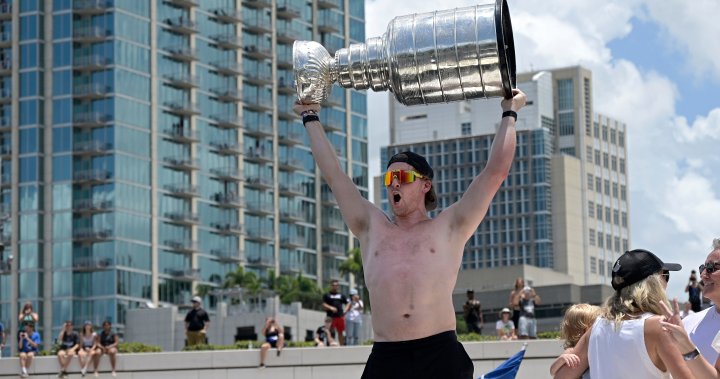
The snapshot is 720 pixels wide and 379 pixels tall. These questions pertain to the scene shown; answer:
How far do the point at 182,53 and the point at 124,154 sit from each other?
9182 millimetres

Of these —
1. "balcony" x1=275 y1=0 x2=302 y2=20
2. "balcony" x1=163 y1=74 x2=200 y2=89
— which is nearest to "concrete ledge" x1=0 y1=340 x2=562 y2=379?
"balcony" x1=163 y1=74 x2=200 y2=89

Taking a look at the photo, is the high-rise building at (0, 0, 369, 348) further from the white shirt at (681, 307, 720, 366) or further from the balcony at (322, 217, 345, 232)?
the white shirt at (681, 307, 720, 366)

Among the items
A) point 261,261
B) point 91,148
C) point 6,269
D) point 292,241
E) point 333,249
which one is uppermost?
point 91,148

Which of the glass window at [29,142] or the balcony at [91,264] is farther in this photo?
the glass window at [29,142]

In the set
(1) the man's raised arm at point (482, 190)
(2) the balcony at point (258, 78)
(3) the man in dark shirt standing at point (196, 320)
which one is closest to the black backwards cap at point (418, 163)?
(1) the man's raised arm at point (482, 190)

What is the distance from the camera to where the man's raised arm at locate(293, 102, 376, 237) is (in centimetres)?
738

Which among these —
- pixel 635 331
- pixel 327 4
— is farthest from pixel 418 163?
pixel 327 4

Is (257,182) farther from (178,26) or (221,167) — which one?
(178,26)

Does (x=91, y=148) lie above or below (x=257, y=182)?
above

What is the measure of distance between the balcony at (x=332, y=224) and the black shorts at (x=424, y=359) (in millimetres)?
119790

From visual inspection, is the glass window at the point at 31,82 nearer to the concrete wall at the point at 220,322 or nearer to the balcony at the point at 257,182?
the concrete wall at the point at 220,322

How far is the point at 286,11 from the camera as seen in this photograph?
12344cm

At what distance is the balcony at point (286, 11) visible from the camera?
124 meters

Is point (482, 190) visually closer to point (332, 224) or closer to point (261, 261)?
point (261, 261)
